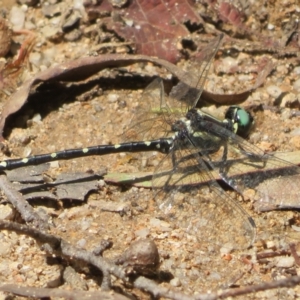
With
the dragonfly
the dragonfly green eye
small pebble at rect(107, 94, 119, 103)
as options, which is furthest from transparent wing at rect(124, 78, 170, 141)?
the dragonfly green eye

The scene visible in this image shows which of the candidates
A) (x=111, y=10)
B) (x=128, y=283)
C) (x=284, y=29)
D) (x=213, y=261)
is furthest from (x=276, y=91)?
(x=128, y=283)

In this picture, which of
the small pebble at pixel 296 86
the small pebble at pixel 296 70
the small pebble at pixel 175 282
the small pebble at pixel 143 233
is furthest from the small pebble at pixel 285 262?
the small pebble at pixel 296 70

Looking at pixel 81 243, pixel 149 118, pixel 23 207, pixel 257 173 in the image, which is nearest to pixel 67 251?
pixel 81 243

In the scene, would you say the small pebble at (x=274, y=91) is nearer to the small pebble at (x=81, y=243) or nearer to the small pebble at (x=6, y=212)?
the small pebble at (x=81, y=243)

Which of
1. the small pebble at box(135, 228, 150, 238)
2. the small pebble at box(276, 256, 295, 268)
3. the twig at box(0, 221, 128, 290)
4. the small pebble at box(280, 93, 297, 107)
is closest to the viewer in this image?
the twig at box(0, 221, 128, 290)

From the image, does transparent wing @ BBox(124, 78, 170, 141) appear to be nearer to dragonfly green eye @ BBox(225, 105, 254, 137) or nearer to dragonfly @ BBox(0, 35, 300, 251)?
dragonfly @ BBox(0, 35, 300, 251)

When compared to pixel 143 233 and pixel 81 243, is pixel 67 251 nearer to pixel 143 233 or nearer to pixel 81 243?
pixel 81 243

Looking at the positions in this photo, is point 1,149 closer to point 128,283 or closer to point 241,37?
point 128,283
